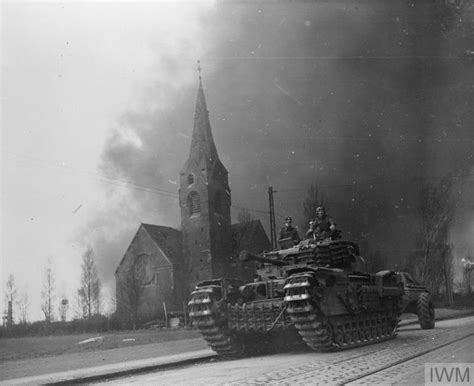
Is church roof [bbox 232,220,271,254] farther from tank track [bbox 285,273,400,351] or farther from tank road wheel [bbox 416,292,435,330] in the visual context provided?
tank track [bbox 285,273,400,351]

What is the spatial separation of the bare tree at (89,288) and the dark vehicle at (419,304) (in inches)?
1030

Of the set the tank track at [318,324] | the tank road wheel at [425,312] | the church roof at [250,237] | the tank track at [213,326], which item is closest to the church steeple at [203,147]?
the church roof at [250,237]

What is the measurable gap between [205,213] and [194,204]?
5.95 feet

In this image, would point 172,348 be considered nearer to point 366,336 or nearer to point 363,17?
point 366,336

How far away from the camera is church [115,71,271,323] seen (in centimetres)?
4419

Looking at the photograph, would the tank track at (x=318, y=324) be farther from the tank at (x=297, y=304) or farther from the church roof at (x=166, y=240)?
the church roof at (x=166, y=240)

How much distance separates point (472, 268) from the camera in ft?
169

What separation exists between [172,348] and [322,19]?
9991mm

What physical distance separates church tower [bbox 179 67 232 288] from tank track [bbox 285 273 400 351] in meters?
30.4

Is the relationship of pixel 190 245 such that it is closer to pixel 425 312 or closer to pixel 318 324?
pixel 425 312

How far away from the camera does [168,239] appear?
48312 mm

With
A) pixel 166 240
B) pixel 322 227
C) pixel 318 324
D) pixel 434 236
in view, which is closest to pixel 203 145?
pixel 166 240

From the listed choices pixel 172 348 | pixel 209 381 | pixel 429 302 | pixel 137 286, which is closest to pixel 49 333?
pixel 137 286

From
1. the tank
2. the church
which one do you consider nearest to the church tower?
the church
